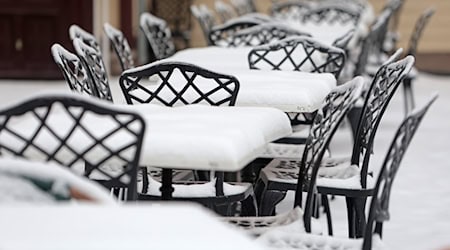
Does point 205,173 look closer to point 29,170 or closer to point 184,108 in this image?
point 184,108

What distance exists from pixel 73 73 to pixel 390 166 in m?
1.54

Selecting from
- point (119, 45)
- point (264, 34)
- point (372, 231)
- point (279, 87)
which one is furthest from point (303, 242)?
point (264, 34)

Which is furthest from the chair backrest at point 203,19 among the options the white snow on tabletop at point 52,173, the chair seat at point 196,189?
the white snow on tabletop at point 52,173

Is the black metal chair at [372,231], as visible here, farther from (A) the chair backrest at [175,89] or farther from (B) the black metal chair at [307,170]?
(A) the chair backrest at [175,89]

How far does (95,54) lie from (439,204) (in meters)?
2.22

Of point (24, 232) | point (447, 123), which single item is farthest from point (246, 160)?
point (447, 123)

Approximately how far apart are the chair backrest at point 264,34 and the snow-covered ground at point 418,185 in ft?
2.49

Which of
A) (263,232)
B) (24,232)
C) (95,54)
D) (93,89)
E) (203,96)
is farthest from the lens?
(95,54)

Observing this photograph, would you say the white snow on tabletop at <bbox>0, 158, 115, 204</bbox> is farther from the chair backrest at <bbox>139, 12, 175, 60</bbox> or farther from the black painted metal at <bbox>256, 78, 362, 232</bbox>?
the chair backrest at <bbox>139, 12, 175, 60</bbox>

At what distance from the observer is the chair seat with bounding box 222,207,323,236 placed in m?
3.05

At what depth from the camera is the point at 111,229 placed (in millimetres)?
1748

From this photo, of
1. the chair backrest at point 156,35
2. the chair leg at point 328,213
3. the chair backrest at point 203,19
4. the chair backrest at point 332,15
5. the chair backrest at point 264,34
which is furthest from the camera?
the chair backrest at point 332,15

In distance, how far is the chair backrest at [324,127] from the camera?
3154 millimetres

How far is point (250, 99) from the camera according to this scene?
3686mm
